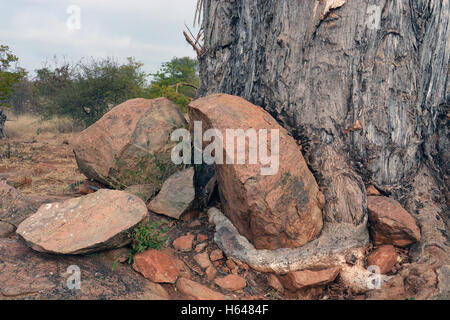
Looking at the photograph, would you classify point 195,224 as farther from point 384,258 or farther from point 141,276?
point 384,258

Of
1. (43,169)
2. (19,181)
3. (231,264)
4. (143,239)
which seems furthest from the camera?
(43,169)

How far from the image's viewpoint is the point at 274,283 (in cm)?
307

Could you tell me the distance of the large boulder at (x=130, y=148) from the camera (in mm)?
4254

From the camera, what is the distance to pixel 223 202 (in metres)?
3.66

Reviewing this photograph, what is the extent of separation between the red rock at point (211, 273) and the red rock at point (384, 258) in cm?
132

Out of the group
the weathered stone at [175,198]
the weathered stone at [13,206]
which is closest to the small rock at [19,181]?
the weathered stone at [13,206]

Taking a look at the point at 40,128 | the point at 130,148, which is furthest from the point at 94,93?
the point at 130,148

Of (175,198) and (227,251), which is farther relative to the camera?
(175,198)

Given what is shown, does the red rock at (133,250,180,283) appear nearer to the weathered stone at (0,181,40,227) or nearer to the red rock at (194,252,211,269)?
the red rock at (194,252,211,269)

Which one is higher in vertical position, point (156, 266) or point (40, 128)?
point (40, 128)

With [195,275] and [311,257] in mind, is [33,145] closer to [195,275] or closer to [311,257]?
[195,275]

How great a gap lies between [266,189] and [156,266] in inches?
43.8

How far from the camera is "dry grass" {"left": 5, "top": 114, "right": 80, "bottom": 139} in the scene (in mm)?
11205
